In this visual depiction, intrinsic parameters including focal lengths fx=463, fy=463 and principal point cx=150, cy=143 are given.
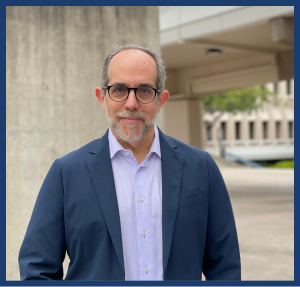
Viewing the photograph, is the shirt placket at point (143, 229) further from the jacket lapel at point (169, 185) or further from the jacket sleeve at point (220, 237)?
the jacket sleeve at point (220, 237)

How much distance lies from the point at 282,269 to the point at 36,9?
190 inches

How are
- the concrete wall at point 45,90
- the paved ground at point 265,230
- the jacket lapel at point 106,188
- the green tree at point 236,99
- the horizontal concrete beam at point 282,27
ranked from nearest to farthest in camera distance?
the jacket lapel at point 106,188, the concrete wall at point 45,90, the paved ground at point 265,230, the horizontal concrete beam at point 282,27, the green tree at point 236,99

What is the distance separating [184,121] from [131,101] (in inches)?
761

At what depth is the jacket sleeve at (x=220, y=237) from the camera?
7.51 feet

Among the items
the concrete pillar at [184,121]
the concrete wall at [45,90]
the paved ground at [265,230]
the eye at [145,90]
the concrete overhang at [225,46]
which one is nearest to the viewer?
the eye at [145,90]

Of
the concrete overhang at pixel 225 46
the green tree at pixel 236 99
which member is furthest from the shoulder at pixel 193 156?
the green tree at pixel 236 99

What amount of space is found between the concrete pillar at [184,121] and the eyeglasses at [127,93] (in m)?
18.8

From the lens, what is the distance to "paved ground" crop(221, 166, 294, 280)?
6.69 meters

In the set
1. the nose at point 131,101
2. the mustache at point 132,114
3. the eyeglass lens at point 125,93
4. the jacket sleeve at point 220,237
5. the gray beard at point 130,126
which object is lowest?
the jacket sleeve at point 220,237

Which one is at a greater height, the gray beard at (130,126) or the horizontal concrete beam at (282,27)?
the horizontal concrete beam at (282,27)

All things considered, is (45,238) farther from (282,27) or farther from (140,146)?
(282,27)

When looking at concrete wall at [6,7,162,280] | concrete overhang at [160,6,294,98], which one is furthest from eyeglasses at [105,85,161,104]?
concrete overhang at [160,6,294,98]

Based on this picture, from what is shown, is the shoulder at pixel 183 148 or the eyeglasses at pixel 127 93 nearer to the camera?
the eyeglasses at pixel 127 93

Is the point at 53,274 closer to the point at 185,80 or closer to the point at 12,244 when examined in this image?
the point at 12,244
